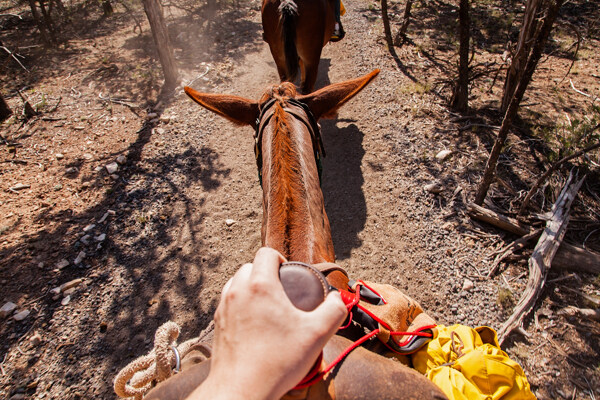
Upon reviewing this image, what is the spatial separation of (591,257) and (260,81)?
6.86 meters

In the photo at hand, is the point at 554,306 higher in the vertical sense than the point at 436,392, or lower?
lower

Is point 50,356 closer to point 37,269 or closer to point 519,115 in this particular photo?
point 37,269

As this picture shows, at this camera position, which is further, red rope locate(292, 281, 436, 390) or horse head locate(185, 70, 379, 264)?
horse head locate(185, 70, 379, 264)

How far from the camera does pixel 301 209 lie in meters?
1.86

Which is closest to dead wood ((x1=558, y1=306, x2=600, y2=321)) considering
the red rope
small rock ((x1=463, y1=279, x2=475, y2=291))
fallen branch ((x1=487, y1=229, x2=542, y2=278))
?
fallen branch ((x1=487, y1=229, x2=542, y2=278))

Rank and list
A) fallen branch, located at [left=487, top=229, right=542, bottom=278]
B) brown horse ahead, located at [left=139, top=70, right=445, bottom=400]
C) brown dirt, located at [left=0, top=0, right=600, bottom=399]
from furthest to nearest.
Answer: fallen branch, located at [left=487, top=229, right=542, bottom=278], brown dirt, located at [left=0, top=0, right=600, bottom=399], brown horse ahead, located at [left=139, top=70, right=445, bottom=400]

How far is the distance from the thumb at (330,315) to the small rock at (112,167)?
18.1ft

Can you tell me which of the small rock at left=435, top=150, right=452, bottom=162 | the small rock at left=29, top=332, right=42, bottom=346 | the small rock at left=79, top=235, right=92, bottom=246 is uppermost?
the small rock at left=435, top=150, right=452, bottom=162

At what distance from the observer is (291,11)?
15.7ft

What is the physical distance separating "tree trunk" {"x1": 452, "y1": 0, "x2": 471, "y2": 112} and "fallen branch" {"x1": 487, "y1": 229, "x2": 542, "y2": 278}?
2.83 m

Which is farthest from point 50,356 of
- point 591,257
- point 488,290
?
point 591,257

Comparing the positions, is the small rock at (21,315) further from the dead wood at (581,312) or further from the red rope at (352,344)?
Answer: the dead wood at (581,312)

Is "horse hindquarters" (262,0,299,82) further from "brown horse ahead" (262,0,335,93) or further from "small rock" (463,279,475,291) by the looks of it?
"small rock" (463,279,475,291)

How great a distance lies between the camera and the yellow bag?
1479mm
